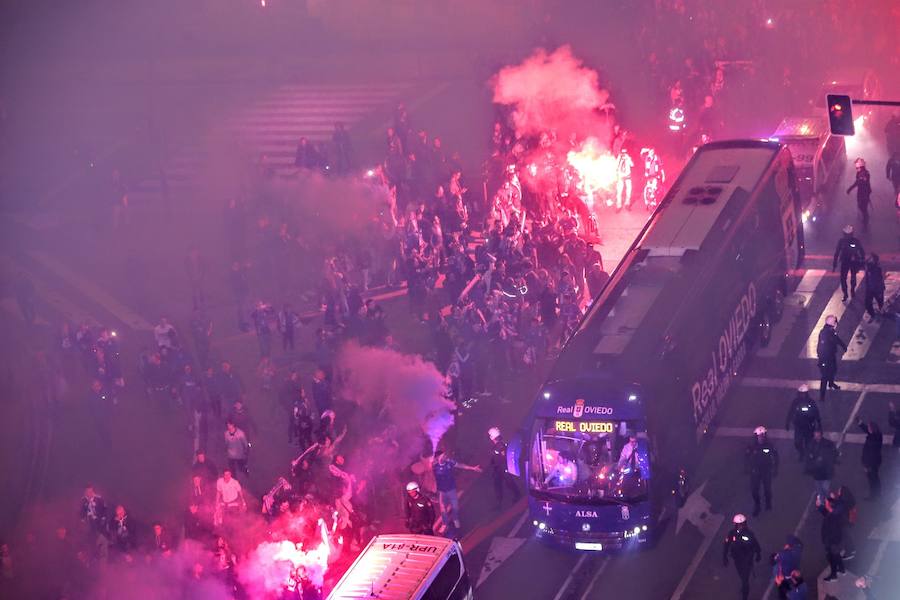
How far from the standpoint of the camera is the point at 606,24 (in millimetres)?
43906

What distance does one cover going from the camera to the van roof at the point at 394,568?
16.8 m

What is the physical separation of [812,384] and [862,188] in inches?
285

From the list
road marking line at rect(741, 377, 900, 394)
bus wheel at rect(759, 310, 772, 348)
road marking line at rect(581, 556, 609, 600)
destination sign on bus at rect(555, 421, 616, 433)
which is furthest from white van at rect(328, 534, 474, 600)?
bus wheel at rect(759, 310, 772, 348)

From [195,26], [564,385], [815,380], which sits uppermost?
[195,26]

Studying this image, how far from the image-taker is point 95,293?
107 ft

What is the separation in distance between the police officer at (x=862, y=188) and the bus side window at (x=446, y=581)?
15913 millimetres

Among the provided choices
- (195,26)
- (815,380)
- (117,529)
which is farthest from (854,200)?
(195,26)

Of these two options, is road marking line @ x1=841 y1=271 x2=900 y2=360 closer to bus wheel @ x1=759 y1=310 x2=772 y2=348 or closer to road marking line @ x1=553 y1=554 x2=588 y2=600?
bus wheel @ x1=759 y1=310 x2=772 y2=348

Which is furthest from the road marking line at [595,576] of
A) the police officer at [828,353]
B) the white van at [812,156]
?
the white van at [812,156]

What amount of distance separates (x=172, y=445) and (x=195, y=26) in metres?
23.6

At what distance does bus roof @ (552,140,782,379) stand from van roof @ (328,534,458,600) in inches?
157

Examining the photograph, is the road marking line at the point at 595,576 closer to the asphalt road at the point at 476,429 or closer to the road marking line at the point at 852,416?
the asphalt road at the point at 476,429

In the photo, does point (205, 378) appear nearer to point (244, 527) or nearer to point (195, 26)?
point (244, 527)

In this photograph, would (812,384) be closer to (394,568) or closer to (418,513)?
(418,513)
